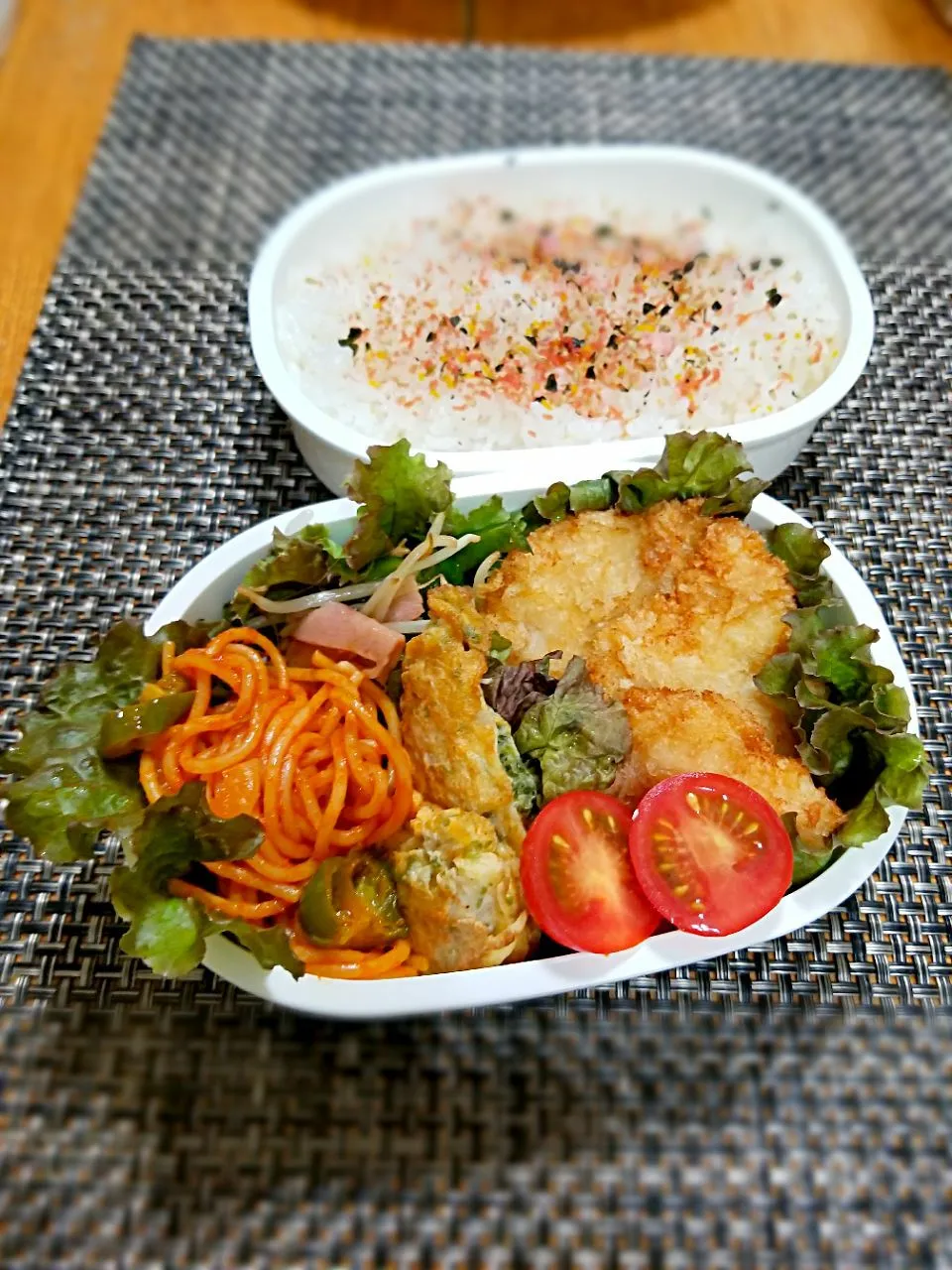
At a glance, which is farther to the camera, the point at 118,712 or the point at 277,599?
the point at 277,599

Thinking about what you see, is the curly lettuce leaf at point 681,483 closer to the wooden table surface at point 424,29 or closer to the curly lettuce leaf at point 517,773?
the curly lettuce leaf at point 517,773

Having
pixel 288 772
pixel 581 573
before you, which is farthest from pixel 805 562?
pixel 288 772

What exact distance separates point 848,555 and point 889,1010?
910mm

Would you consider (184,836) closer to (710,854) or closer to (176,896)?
(176,896)

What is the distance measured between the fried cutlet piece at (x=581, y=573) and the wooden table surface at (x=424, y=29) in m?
2.08

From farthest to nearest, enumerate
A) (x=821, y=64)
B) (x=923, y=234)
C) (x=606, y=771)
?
(x=821, y=64) → (x=923, y=234) → (x=606, y=771)

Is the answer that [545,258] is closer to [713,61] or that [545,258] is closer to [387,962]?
[713,61]

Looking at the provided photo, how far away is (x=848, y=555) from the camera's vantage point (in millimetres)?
1988

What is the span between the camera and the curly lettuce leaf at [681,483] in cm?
164

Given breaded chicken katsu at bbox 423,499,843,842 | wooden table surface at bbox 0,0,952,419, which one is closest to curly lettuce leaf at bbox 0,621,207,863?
breaded chicken katsu at bbox 423,499,843,842

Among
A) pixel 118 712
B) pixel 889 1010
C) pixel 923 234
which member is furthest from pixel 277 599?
pixel 923 234

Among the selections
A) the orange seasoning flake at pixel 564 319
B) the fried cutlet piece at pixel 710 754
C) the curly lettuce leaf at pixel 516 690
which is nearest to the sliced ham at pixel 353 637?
the curly lettuce leaf at pixel 516 690

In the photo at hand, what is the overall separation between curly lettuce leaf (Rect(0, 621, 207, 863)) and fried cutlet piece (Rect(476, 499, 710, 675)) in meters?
0.51

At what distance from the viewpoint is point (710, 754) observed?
1393mm
